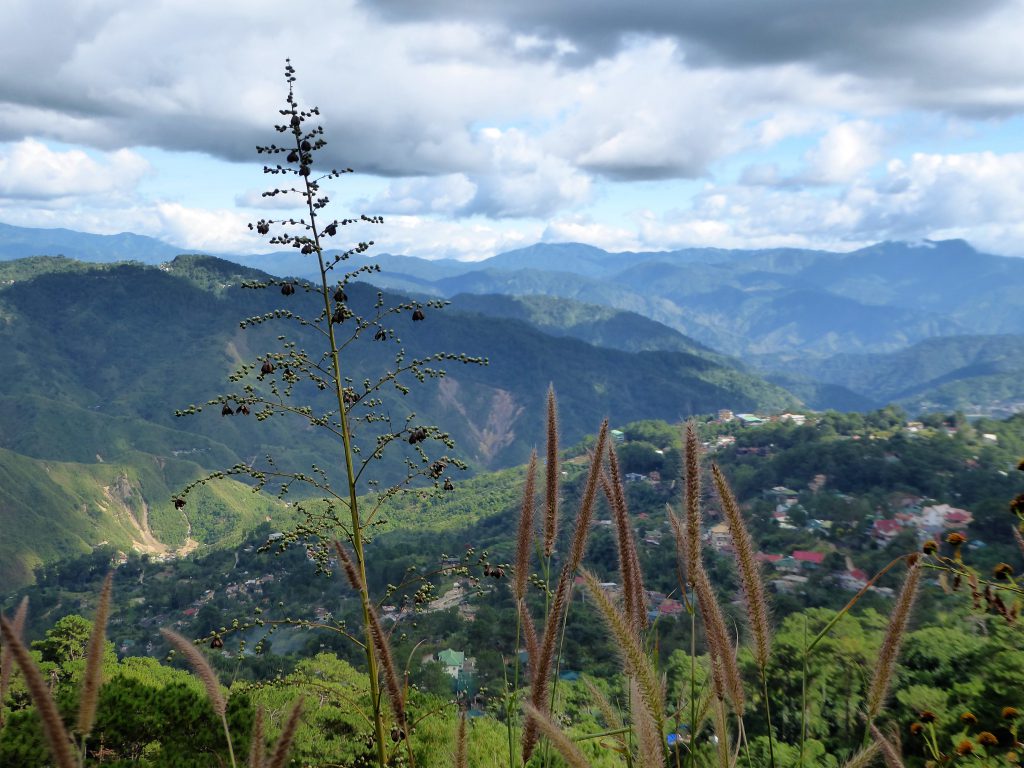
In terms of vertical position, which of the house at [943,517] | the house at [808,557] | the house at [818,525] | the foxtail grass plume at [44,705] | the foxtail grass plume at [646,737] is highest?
the foxtail grass plume at [44,705]

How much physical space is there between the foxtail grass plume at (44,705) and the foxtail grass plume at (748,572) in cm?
156

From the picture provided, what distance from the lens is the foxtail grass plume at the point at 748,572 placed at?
1.93 m

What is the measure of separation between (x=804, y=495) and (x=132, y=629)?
7842 cm

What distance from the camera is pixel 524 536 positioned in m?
2.52

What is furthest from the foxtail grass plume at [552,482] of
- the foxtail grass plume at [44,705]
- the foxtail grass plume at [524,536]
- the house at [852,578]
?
the house at [852,578]

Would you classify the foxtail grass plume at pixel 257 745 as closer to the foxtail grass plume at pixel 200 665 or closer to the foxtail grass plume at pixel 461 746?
the foxtail grass plume at pixel 200 665

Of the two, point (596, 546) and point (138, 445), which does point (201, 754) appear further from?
point (138, 445)

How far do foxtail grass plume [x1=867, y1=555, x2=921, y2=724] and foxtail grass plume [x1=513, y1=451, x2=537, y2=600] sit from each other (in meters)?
1.10

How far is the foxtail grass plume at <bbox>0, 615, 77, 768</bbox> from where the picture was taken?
1.24 metres

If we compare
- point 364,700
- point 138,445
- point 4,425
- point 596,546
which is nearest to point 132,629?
point 596,546

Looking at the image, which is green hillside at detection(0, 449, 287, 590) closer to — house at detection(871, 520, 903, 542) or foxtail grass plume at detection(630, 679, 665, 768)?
house at detection(871, 520, 903, 542)

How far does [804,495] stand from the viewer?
88.6 metres

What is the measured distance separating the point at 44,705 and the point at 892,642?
212 cm

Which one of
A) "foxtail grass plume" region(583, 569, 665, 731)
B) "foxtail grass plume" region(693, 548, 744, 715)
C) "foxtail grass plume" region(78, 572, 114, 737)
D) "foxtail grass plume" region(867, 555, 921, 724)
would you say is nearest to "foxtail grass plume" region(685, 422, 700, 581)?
"foxtail grass plume" region(693, 548, 744, 715)
